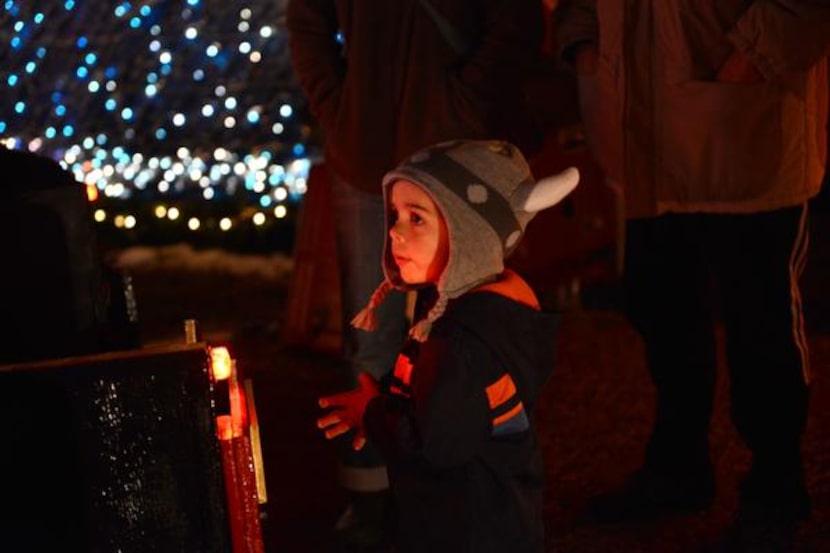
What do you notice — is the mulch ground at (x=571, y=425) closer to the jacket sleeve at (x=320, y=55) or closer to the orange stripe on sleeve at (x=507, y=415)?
the orange stripe on sleeve at (x=507, y=415)

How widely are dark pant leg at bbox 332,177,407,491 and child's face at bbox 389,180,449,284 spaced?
1.04 meters

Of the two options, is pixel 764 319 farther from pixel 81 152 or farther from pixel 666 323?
pixel 81 152

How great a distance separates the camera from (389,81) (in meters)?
3.60

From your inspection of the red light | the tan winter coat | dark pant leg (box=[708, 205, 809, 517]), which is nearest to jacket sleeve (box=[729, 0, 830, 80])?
the tan winter coat

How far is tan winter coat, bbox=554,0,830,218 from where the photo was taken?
3.21 meters

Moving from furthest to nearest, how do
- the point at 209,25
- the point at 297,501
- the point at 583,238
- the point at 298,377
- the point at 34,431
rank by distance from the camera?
the point at 209,25 → the point at 583,238 → the point at 298,377 → the point at 297,501 → the point at 34,431

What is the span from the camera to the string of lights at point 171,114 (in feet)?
24.3

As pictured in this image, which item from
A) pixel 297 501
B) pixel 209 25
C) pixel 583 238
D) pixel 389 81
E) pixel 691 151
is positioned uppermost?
pixel 209 25

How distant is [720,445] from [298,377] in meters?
2.14

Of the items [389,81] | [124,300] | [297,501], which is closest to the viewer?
[124,300]

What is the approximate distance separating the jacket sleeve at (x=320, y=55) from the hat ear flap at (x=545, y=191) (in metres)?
1.33

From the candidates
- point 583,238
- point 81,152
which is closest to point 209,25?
point 81,152

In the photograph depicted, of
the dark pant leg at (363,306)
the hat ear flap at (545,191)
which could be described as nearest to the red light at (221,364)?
the hat ear flap at (545,191)

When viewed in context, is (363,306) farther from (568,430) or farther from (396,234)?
(568,430)
